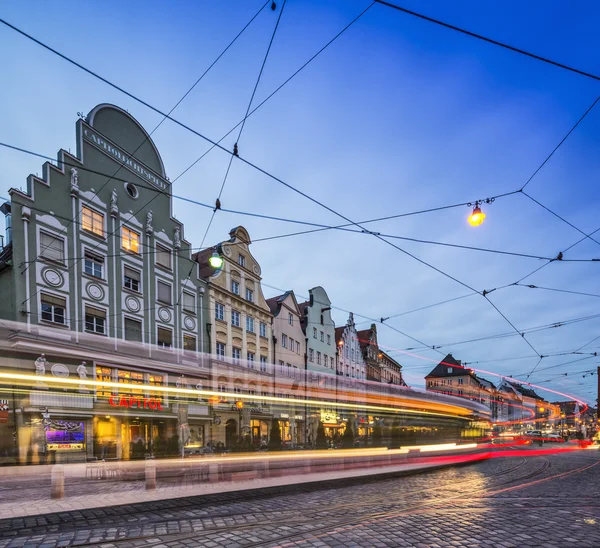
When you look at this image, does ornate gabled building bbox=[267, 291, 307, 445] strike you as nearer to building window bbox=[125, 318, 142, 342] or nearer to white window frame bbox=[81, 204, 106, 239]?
building window bbox=[125, 318, 142, 342]

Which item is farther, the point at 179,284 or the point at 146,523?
the point at 179,284

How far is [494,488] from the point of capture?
1147cm

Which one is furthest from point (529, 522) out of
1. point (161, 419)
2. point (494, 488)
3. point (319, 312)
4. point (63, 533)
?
point (319, 312)

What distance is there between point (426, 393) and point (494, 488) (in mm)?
13362

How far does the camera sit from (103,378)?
67.6ft

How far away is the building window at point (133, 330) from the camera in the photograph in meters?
22.6

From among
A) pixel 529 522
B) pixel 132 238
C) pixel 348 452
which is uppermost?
pixel 132 238

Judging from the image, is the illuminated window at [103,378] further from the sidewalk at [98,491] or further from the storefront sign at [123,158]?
the storefront sign at [123,158]

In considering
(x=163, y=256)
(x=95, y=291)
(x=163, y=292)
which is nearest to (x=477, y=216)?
(x=95, y=291)

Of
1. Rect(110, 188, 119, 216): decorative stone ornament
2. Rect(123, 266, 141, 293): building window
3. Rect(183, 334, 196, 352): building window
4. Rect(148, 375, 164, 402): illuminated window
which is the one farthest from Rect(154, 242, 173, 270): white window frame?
Rect(148, 375, 164, 402): illuminated window

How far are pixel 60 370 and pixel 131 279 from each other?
21.0 ft

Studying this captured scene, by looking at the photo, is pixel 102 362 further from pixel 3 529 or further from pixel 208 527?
pixel 208 527

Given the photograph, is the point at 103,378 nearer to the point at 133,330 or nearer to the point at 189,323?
the point at 133,330

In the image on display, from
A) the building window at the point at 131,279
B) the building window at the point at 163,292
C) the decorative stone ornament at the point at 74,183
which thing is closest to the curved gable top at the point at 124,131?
the decorative stone ornament at the point at 74,183
